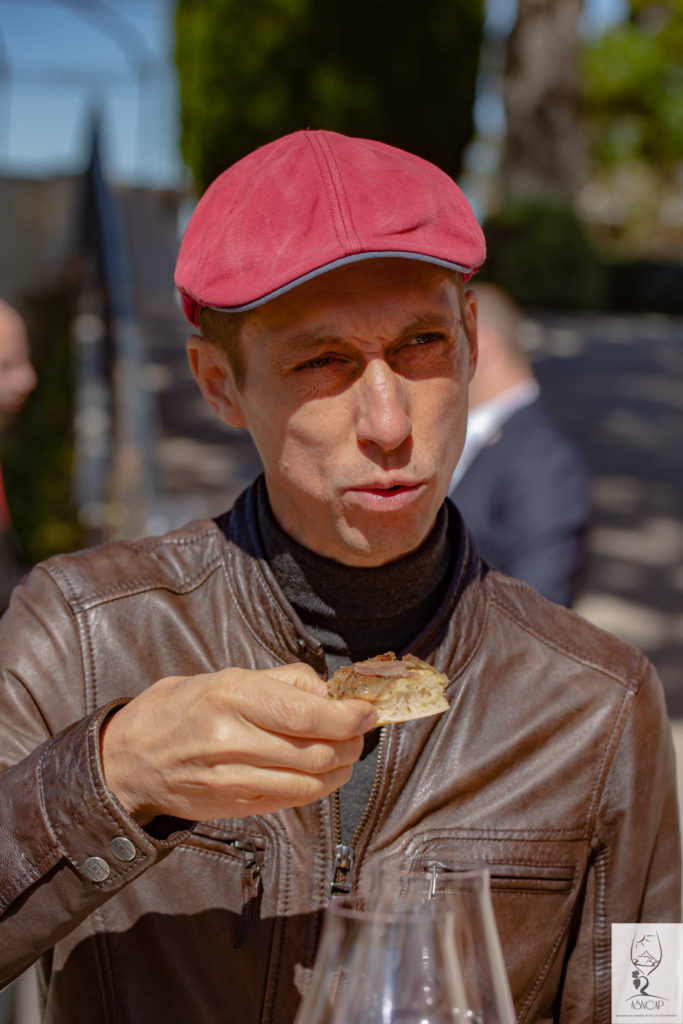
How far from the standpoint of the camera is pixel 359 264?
1.50 meters

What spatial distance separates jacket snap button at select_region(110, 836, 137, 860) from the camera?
1321 millimetres

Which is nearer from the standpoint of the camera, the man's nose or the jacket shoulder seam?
the man's nose

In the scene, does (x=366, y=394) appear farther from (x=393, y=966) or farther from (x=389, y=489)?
(x=393, y=966)

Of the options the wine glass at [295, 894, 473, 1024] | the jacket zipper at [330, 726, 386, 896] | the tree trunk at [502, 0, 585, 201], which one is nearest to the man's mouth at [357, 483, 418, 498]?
the jacket zipper at [330, 726, 386, 896]

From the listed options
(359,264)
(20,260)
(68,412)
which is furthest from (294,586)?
(20,260)

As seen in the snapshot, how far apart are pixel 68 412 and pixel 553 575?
14.8 feet

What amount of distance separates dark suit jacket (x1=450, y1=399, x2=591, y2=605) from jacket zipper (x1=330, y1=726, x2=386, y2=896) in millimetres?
2924

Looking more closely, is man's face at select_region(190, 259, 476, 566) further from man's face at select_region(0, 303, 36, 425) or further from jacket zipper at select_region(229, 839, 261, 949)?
man's face at select_region(0, 303, 36, 425)

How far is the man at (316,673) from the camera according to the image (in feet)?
4.64

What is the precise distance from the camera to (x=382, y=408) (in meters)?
1.48

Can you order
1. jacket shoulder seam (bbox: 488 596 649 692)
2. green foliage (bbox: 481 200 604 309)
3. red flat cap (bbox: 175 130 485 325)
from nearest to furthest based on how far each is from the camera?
red flat cap (bbox: 175 130 485 325), jacket shoulder seam (bbox: 488 596 649 692), green foliage (bbox: 481 200 604 309)

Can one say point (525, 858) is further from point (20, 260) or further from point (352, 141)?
point (20, 260)
